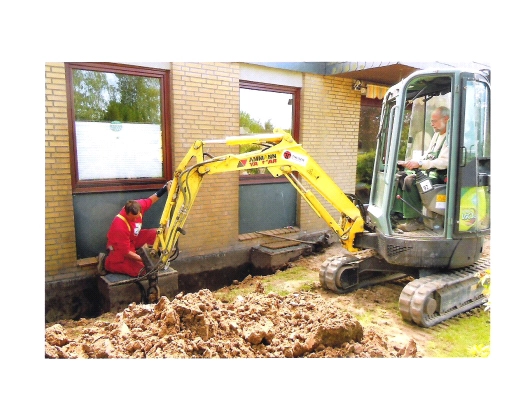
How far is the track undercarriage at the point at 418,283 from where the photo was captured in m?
3.29

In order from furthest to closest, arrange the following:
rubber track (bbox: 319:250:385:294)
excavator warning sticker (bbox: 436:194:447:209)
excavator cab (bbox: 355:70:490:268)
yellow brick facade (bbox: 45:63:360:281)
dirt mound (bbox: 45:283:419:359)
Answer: rubber track (bbox: 319:250:385:294) → excavator warning sticker (bbox: 436:194:447:209) → excavator cab (bbox: 355:70:490:268) → yellow brick facade (bbox: 45:63:360:281) → dirt mound (bbox: 45:283:419:359)

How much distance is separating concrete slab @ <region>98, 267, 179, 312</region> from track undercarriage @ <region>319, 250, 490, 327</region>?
63.1 inches

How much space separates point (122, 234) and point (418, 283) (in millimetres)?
2692

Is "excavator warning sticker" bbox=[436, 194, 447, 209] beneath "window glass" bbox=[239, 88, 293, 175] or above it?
beneath

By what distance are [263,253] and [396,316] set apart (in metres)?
1.58

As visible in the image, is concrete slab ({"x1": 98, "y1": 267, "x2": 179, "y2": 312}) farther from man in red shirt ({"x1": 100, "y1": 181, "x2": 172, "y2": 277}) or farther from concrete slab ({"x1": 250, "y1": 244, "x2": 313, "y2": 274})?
concrete slab ({"x1": 250, "y1": 244, "x2": 313, "y2": 274})

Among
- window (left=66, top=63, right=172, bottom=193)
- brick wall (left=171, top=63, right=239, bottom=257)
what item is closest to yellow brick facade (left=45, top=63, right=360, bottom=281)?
brick wall (left=171, top=63, right=239, bottom=257)

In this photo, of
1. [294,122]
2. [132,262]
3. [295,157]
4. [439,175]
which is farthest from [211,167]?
[439,175]

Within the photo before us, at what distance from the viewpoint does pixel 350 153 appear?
459 centimetres

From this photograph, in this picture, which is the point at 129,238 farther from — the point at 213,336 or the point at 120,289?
the point at 213,336

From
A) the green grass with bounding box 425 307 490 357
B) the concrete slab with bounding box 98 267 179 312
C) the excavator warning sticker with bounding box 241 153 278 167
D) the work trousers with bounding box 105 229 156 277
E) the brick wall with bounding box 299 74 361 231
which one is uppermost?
the brick wall with bounding box 299 74 361 231

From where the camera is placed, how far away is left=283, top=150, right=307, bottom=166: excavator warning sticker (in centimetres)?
367

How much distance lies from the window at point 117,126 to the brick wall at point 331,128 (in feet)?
5.16

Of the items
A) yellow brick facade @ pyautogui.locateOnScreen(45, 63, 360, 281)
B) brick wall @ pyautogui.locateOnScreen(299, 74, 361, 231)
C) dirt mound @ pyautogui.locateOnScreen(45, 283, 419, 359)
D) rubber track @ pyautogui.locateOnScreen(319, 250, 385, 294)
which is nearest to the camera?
dirt mound @ pyautogui.locateOnScreen(45, 283, 419, 359)
